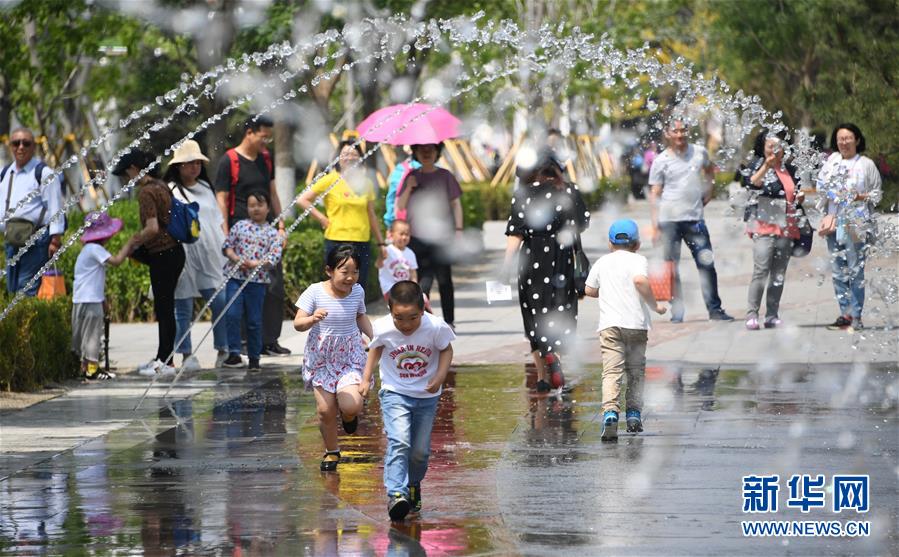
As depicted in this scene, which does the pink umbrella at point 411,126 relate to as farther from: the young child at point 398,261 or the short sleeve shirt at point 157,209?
the short sleeve shirt at point 157,209

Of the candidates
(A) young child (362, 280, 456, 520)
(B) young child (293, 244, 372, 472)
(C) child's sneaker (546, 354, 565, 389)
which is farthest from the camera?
(C) child's sneaker (546, 354, 565, 389)

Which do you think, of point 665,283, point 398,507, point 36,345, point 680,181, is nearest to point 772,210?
point 680,181

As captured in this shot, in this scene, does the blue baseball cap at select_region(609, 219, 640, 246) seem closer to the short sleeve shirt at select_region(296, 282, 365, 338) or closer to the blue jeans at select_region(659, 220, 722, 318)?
the short sleeve shirt at select_region(296, 282, 365, 338)

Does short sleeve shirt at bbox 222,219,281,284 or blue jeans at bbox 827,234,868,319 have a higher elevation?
short sleeve shirt at bbox 222,219,281,284

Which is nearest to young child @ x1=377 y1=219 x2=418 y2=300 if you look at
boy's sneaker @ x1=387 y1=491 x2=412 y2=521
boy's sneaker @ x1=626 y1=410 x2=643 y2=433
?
boy's sneaker @ x1=626 y1=410 x2=643 y2=433

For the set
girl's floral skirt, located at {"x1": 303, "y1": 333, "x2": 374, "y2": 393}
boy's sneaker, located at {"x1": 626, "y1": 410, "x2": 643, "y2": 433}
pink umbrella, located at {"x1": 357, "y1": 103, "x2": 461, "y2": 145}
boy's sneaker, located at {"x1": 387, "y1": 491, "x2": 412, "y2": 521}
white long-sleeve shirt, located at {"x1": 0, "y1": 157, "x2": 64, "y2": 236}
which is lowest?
boy's sneaker, located at {"x1": 387, "y1": 491, "x2": 412, "y2": 521}

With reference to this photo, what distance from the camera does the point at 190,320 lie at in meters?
12.8

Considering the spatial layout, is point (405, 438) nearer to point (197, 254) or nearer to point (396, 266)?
point (197, 254)

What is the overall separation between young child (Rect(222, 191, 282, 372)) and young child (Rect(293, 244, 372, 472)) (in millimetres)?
4049

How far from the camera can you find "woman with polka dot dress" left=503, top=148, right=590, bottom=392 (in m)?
11.3

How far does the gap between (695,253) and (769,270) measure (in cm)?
121

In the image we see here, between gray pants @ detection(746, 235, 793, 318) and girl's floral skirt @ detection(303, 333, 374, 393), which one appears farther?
gray pants @ detection(746, 235, 793, 318)

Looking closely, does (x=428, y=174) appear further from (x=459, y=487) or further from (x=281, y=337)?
(x=459, y=487)

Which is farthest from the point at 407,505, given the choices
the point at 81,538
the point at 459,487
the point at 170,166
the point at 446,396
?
the point at 170,166
